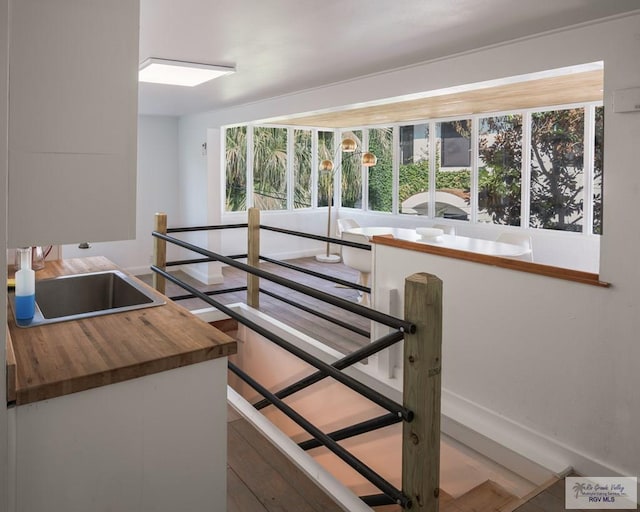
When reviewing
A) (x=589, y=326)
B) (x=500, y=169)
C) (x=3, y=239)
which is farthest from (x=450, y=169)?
(x=3, y=239)

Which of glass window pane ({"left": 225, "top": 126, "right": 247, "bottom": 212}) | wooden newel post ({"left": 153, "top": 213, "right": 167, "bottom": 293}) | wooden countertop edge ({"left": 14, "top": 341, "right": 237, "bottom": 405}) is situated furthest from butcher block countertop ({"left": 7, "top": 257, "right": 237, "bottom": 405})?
glass window pane ({"left": 225, "top": 126, "right": 247, "bottom": 212})

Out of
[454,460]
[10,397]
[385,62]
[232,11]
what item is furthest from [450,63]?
[10,397]

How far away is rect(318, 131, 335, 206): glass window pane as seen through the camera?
8797 millimetres

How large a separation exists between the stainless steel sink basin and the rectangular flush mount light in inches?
63.0

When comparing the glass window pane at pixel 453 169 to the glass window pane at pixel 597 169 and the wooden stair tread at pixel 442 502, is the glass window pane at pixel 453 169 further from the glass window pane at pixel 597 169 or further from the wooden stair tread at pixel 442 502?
the wooden stair tread at pixel 442 502

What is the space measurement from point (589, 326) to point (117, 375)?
6.87 ft

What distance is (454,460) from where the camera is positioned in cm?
285

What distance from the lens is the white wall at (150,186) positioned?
7.17m

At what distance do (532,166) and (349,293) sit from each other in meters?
2.64

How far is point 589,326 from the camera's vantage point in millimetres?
2445

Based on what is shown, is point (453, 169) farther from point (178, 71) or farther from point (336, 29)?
point (336, 29)

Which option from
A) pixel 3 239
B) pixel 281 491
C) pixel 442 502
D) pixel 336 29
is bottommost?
pixel 442 502

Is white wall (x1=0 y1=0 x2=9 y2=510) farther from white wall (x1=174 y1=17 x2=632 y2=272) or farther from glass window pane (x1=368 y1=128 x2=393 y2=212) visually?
glass window pane (x1=368 y1=128 x2=393 y2=212)

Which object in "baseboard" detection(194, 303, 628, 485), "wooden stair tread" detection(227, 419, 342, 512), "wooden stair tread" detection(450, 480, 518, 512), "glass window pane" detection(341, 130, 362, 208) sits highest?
"glass window pane" detection(341, 130, 362, 208)
